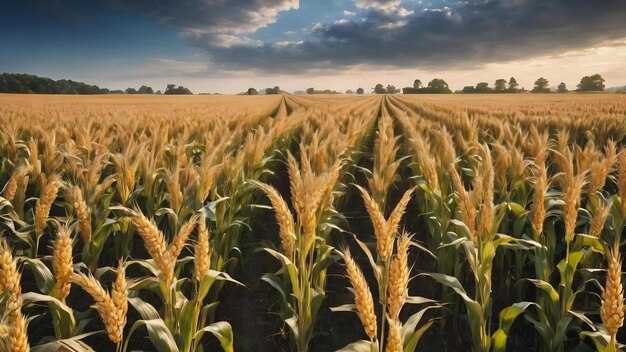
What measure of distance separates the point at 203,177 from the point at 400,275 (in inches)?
90.5

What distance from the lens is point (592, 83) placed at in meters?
99.1

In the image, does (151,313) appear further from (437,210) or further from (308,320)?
(437,210)

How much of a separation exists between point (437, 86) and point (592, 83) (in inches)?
1597

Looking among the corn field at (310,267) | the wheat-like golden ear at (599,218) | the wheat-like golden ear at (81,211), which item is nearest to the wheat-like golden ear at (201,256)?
the corn field at (310,267)

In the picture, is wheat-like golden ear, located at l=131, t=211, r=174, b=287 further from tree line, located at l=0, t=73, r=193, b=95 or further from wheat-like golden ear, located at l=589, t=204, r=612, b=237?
tree line, located at l=0, t=73, r=193, b=95

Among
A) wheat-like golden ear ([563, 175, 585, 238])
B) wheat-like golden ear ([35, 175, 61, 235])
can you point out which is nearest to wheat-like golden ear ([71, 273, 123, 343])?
wheat-like golden ear ([35, 175, 61, 235])

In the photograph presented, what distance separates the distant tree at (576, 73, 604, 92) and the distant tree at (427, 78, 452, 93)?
113ft

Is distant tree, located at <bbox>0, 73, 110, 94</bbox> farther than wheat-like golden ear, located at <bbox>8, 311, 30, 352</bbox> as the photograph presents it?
Yes

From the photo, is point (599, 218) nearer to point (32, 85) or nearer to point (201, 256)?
point (201, 256)

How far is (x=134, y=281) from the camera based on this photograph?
1.94 meters

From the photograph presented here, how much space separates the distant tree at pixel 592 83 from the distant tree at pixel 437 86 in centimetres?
3458

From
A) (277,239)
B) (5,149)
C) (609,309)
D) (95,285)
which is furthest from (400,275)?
(5,149)

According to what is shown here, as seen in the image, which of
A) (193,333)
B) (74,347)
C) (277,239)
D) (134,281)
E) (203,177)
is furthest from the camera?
(277,239)

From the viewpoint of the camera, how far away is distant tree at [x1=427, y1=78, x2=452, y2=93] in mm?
120469
